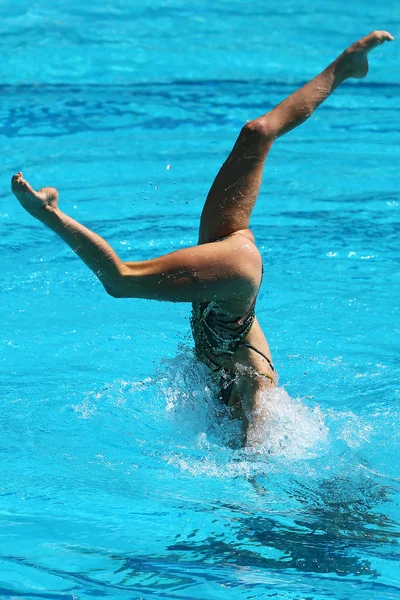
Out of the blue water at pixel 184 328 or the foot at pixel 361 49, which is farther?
the foot at pixel 361 49

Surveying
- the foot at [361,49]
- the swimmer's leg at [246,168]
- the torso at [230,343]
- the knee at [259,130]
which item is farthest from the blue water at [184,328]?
the foot at [361,49]

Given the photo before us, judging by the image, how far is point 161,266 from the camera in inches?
119

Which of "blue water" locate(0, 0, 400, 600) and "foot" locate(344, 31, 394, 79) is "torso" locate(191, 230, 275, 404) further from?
"foot" locate(344, 31, 394, 79)

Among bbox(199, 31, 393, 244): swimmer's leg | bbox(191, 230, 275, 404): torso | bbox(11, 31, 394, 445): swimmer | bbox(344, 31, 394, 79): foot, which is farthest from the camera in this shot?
bbox(344, 31, 394, 79): foot

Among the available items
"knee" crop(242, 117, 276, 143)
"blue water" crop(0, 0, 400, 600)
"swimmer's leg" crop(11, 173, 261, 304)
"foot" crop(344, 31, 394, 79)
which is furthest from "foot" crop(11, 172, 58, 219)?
"foot" crop(344, 31, 394, 79)

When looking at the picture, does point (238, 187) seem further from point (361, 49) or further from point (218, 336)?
point (361, 49)

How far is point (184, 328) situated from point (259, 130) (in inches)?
71.9

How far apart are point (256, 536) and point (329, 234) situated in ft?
9.94

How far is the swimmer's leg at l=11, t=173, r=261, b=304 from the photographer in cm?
288

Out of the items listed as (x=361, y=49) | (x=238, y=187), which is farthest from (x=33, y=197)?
(x=361, y=49)

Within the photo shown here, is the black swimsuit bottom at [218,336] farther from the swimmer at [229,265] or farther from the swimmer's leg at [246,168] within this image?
the swimmer's leg at [246,168]

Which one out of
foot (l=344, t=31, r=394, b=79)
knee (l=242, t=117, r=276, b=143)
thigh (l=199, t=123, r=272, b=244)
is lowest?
thigh (l=199, t=123, r=272, b=244)

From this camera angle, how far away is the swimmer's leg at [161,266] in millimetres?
2885

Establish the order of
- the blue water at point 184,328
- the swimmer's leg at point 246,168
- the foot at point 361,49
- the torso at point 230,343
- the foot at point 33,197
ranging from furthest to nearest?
the foot at point 361,49, the swimmer's leg at point 246,168, the torso at point 230,343, the blue water at point 184,328, the foot at point 33,197
